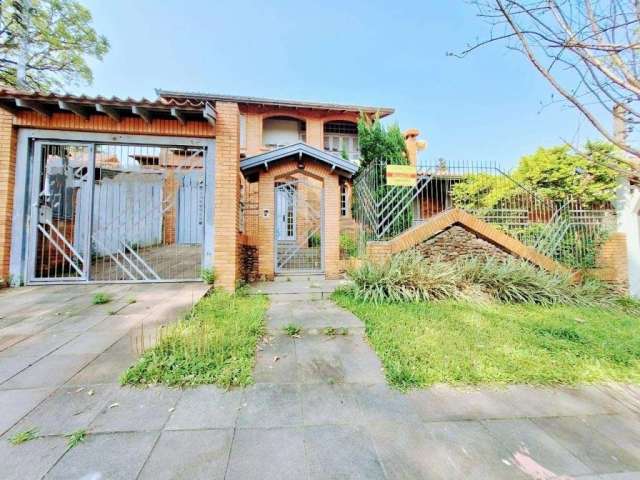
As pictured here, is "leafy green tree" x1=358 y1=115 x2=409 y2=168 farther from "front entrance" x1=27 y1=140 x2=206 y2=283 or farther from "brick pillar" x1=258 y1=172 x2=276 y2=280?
"front entrance" x1=27 y1=140 x2=206 y2=283

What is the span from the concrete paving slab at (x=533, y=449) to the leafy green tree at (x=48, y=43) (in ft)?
59.7

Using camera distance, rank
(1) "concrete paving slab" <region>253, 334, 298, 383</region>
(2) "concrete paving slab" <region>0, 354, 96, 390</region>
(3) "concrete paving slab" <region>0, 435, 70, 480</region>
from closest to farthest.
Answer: (3) "concrete paving slab" <region>0, 435, 70, 480</region>
(2) "concrete paving slab" <region>0, 354, 96, 390</region>
(1) "concrete paving slab" <region>253, 334, 298, 383</region>

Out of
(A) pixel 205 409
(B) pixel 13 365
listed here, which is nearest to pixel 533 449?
(A) pixel 205 409

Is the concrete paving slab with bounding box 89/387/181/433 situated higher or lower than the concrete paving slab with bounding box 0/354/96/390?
lower

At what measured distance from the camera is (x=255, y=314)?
3914 millimetres

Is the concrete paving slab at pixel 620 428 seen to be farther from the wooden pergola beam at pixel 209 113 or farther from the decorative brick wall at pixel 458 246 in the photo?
the wooden pergola beam at pixel 209 113

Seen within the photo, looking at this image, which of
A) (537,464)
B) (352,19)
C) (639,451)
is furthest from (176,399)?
(352,19)

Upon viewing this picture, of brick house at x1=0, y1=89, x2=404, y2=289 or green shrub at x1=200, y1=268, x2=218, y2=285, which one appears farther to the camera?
green shrub at x1=200, y1=268, x2=218, y2=285

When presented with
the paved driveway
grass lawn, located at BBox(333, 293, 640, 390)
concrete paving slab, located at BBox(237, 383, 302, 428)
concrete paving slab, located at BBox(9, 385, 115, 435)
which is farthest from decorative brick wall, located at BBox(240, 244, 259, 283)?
concrete paving slab, located at BBox(237, 383, 302, 428)

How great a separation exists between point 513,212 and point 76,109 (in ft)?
33.2

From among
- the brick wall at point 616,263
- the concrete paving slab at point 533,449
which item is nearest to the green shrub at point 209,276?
the concrete paving slab at point 533,449

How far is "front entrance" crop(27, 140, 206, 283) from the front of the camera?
Answer: 5.26 metres

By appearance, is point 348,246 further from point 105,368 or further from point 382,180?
point 105,368

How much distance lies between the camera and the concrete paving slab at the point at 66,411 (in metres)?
1.71
